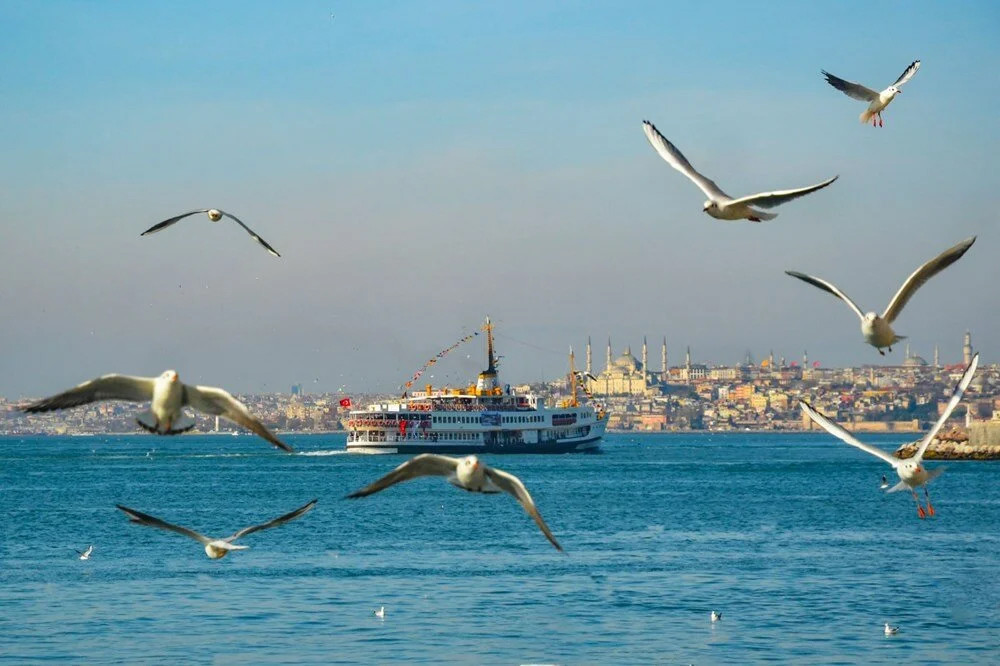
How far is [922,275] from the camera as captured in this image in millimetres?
12875

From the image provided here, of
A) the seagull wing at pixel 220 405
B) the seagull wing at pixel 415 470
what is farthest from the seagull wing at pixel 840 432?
the seagull wing at pixel 220 405

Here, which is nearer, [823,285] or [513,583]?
[823,285]

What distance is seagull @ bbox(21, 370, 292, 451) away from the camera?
11773 mm

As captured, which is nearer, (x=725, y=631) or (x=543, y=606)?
(x=725, y=631)

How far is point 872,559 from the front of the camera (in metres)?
34.9

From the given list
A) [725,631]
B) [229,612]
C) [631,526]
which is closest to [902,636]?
[725,631]

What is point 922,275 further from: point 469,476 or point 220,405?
point 220,405

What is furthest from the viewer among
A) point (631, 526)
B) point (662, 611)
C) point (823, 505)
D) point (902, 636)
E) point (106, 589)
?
point (823, 505)

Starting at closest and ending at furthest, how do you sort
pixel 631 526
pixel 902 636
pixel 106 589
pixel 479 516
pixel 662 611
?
pixel 902 636, pixel 662 611, pixel 106 589, pixel 631 526, pixel 479 516

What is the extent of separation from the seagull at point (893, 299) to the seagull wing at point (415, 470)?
3051mm

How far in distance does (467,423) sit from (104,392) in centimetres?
9501

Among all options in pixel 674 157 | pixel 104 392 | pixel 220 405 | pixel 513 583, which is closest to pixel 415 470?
pixel 220 405

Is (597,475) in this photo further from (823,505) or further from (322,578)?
(322,578)

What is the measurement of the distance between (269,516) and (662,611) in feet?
86.3
